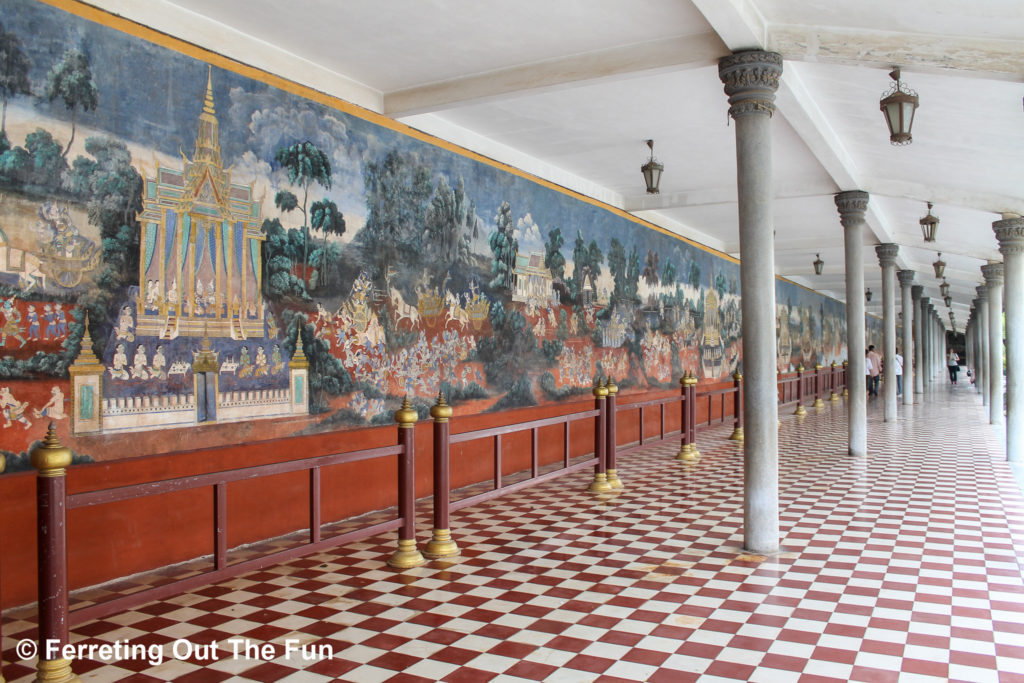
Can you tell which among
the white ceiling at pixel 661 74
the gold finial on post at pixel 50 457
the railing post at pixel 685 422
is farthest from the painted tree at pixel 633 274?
the gold finial on post at pixel 50 457

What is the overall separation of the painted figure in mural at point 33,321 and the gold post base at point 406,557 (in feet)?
10.8

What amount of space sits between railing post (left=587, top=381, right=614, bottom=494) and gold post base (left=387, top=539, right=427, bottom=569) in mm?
3745

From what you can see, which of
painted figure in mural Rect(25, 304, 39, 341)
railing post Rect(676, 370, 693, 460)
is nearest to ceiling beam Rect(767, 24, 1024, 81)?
painted figure in mural Rect(25, 304, 39, 341)

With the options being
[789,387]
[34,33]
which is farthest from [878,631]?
[789,387]

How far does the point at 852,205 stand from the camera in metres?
12.4

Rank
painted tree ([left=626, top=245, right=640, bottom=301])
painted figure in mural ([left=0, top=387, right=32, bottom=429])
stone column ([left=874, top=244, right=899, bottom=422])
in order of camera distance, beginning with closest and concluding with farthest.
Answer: painted figure in mural ([left=0, top=387, right=32, bottom=429]) → painted tree ([left=626, top=245, right=640, bottom=301]) → stone column ([left=874, top=244, right=899, bottom=422])

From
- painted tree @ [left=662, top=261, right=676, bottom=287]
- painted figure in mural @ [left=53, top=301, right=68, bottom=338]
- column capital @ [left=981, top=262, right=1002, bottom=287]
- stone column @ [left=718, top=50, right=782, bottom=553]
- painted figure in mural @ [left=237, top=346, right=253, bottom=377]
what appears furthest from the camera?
column capital @ [left=981, top=262, right=1002, bottom=287]

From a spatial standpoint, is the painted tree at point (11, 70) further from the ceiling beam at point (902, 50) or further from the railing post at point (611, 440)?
the railing post at point (611, 440)

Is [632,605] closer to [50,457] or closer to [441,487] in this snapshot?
[441,487]

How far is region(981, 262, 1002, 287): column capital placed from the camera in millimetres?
18859

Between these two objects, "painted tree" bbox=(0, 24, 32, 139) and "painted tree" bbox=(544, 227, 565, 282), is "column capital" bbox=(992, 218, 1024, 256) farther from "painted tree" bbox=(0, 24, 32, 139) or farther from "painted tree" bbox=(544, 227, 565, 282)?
"painted tree" bbox=(0, 24, 32, 139)

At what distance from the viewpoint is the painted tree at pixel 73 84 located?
5773 millimetres

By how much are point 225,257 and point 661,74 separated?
4.90 meters

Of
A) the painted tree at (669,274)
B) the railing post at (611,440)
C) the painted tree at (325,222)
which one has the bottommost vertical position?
the railing post at (611,440)
